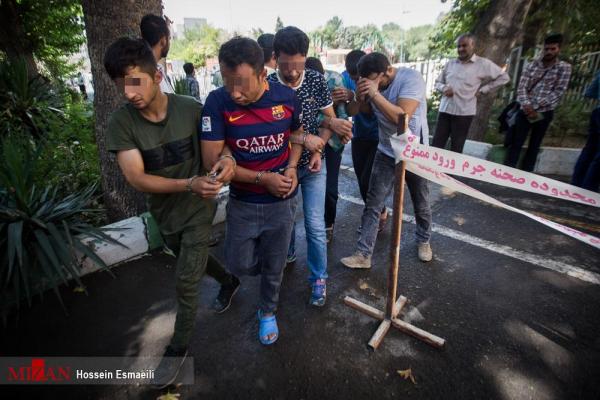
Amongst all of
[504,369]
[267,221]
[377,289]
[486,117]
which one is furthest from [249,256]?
[486,117]

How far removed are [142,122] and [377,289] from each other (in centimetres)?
230

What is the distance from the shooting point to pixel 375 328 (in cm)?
257

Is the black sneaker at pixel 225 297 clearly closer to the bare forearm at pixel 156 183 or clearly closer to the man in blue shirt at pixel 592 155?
the bare forearm at pixel 156 183

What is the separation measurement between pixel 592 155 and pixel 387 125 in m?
3.73

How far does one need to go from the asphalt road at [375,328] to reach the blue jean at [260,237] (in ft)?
1.80

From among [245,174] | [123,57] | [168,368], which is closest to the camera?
[123,57]

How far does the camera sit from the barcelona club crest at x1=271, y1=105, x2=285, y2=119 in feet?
6.64

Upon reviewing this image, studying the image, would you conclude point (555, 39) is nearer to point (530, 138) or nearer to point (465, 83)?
point (465, 83)

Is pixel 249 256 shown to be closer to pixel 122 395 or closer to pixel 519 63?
pixel 122 395

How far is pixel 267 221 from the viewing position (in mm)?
A: 2217

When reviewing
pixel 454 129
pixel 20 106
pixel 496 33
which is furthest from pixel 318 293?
pixel 496 33

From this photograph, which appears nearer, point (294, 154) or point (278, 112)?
point (278, 112)

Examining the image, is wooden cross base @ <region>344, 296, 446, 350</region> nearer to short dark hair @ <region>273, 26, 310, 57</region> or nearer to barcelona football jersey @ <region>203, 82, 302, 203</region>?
barcelona football jersey @ <region>203, 82, 302, 203</region>

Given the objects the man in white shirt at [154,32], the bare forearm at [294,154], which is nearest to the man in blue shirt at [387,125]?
the bare forearm at [294,154]
